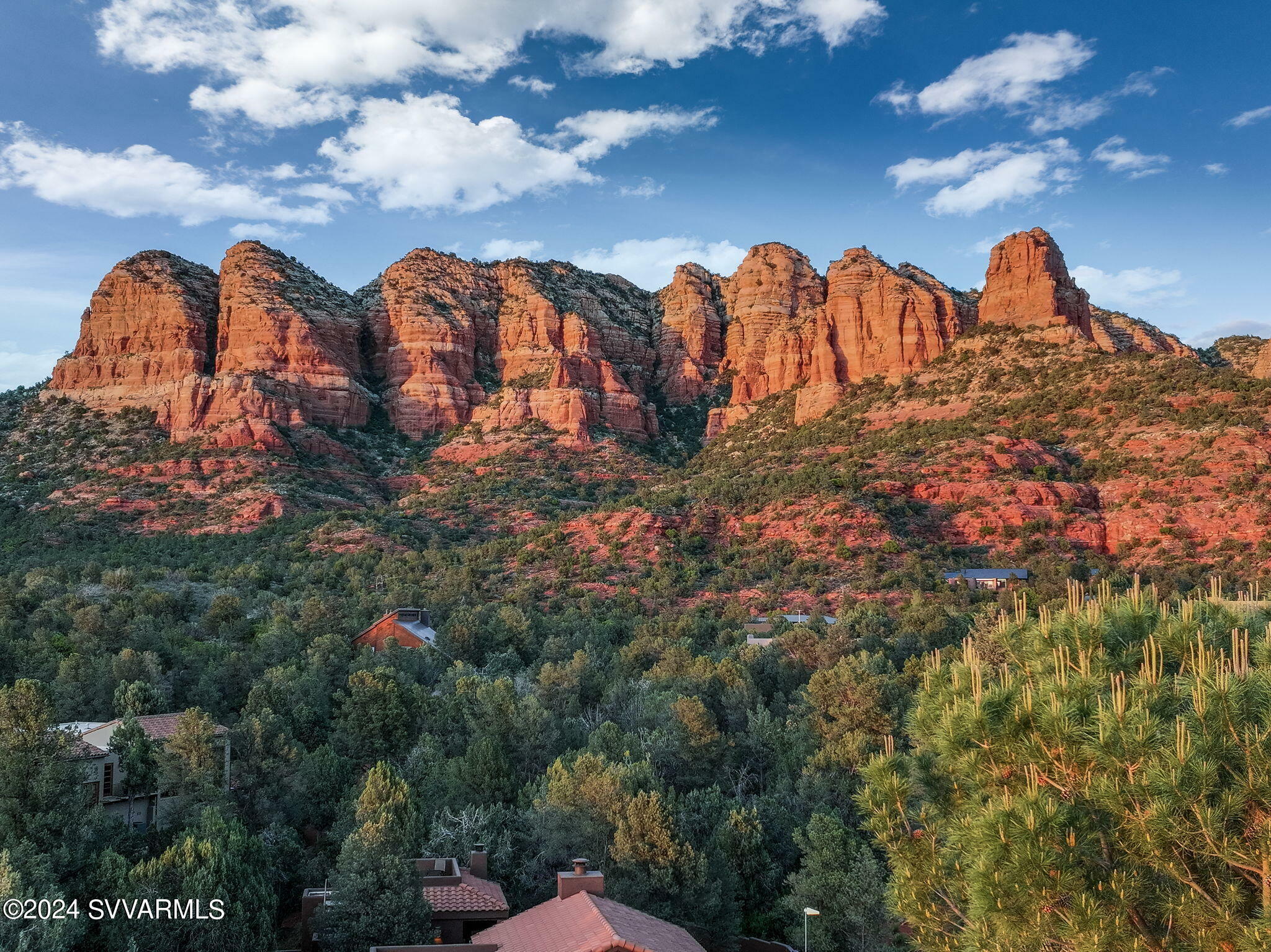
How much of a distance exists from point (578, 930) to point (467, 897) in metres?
4.03

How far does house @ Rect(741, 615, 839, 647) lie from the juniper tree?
86.7ft

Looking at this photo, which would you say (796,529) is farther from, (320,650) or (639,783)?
(639,783)

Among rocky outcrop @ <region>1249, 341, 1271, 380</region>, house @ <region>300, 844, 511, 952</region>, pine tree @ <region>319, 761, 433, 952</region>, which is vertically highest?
rocky outcrop @ <region>1249, 341, 1271, 380</region>

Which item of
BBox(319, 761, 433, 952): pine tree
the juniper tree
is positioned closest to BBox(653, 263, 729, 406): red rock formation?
BBox(319, 761, 433, 952): pine tree

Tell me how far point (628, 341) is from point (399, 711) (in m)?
71.9

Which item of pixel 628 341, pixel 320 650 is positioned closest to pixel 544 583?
pixel 320 650

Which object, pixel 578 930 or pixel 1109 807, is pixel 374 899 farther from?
pixel 1109 807

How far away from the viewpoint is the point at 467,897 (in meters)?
17.1

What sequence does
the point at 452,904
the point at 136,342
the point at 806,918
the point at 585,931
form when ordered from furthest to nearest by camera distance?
the point at 136,342
the point at 806,918
the point at 452,904
the point at 585,931

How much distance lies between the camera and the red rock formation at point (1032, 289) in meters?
73.5

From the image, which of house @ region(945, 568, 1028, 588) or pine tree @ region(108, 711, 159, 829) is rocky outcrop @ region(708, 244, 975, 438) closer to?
house @ region(945, 568, 1028, 588)

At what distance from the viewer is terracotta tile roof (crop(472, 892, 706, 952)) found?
1330cm

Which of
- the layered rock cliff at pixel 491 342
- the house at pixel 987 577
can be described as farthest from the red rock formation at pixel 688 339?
the house at pixel 987 577

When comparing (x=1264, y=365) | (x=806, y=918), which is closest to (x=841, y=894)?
(x=806, y=918)
